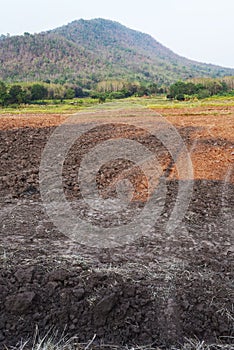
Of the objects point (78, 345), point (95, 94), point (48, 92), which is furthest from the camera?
point (95, 94)

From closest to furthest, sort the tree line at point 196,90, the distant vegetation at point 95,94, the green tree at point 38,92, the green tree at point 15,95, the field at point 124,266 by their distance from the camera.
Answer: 1. the field at point 124,266
2. the green tree at point 15,95
3. the distant vegetation at point 95,94
4. the green tree at point 38,92
5. the tree line at point 196,90

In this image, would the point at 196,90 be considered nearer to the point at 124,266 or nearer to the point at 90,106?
the point at 90,106

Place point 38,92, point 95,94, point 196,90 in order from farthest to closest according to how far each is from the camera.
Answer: point 95,94, point 196,90, point 38,92

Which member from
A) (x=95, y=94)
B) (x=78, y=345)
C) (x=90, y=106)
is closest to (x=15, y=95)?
(x=90, y=106)

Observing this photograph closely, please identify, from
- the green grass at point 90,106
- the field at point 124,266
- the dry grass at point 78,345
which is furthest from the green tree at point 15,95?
the dry grass at point 78,345

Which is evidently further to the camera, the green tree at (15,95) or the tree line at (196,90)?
the tree line at (196,90)

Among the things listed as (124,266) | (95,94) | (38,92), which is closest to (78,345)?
(124,266)

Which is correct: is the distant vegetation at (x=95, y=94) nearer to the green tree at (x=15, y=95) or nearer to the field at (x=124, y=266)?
the green tree at (x=15, y=95)

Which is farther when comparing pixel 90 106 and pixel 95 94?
pixel 95 94

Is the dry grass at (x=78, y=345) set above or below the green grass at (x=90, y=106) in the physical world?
above

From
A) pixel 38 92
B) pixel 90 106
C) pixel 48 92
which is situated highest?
pixel 38 92

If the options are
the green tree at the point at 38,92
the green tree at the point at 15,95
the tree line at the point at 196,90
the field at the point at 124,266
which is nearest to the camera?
the field at the point at 124,266

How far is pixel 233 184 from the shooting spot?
6.09m

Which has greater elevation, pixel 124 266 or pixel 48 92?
pixel 48 92
